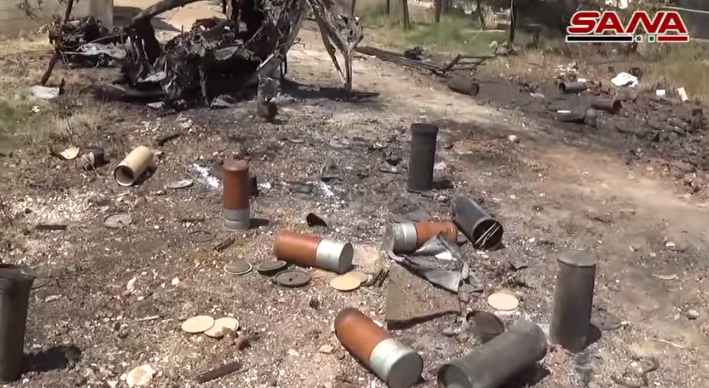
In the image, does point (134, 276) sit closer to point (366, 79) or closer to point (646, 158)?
point (646, 158)

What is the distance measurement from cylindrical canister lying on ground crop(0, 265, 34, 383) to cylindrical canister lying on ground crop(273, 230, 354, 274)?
175 cm

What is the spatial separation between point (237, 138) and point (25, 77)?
4.06 m

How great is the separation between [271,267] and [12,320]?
67.3 inches

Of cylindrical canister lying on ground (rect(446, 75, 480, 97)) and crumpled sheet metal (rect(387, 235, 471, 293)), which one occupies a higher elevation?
crumpled sheet metal (rect(387, 235, 471, 293))

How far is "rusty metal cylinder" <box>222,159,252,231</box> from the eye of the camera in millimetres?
5453

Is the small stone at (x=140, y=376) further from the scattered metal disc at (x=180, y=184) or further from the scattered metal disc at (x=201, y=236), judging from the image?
the scattered metal disc at (x=180, y=184)

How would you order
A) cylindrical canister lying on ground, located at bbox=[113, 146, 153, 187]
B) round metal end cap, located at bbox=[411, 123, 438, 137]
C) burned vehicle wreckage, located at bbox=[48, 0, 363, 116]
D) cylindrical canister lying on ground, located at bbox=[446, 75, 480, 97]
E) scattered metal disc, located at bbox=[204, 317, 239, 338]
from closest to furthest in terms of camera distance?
scattered metal disc, located at bbox=[204, 317, 239, 338] → round metal end cap, located at bbox=[411, 123, 438, 137] → cylindrical canister lying on ground, located at bbox=[113, 146, 153, 187] → burned vehicle wreckage, located at bbox=[48, 0, 363, 116] → cylindrical canister lying on ground, located at bbox=[446, 75, 480, 97]

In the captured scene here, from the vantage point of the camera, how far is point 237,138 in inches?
297

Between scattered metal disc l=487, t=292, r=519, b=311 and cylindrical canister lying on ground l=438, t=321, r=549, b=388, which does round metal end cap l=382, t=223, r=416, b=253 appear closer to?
scattered metal disc l=487, t=292, r=519, b=311

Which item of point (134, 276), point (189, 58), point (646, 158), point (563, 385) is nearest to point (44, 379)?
point (134, 276)

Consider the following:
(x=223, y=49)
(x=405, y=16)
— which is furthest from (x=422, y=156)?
(x=405, y=16)

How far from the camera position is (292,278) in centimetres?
490

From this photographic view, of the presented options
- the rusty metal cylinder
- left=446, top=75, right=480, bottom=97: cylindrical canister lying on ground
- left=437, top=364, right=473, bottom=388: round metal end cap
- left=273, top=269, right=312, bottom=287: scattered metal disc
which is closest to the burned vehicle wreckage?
left=446, top=75, right=480, bottom=97: cylindrical canister lying on ground

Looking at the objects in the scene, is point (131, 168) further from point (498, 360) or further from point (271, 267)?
point (498, 360)
